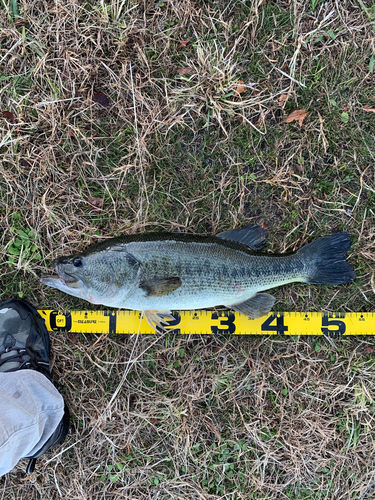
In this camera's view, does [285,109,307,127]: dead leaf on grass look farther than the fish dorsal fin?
Yes

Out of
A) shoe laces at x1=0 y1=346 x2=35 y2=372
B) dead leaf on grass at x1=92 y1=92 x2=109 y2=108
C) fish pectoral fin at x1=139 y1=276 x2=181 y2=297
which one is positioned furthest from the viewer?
dead leaf on grass at x1=92 y1=92 x2=109 y2=108

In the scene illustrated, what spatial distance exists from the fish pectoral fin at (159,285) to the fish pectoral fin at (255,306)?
26.8 inches

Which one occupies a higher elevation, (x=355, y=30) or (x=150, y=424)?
(x=355, y=30)

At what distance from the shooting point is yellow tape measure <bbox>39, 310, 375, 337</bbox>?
11.6 feet

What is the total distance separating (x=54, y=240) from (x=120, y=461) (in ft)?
8.27

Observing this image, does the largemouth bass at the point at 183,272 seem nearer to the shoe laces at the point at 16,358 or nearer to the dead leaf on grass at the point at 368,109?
the shoe laces at the point at 16,358

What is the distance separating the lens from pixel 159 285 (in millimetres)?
3066

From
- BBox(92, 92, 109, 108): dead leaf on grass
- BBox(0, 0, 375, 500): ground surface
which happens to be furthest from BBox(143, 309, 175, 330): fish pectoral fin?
BBox(92, 92, 109, 108): dead leaf on grass

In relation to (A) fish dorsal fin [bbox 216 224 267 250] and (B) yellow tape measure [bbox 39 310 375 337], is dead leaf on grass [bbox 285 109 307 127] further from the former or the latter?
(B) yellow tape measure [bbox 39 310 375 337]

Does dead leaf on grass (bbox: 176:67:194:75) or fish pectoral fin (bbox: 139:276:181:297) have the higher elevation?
dead leaf on grass (bbox: 176:67:194:75)

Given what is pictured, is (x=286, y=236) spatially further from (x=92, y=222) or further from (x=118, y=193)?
(x=92, y=222)

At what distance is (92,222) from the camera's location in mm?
3619

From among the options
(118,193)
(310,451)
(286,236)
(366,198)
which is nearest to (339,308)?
(286,236)

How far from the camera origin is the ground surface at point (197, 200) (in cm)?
349
